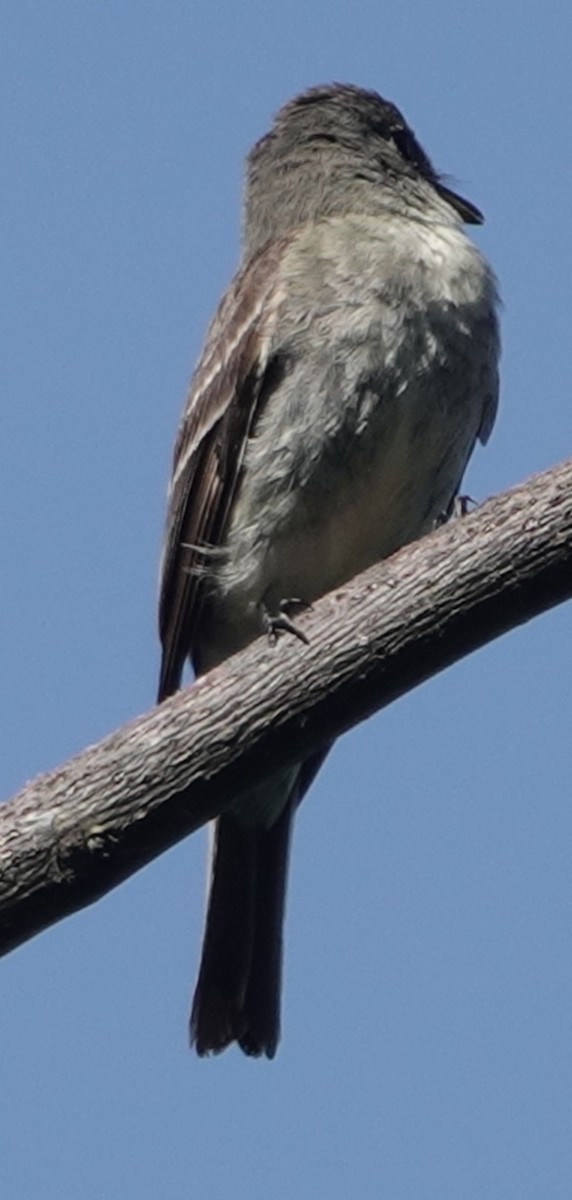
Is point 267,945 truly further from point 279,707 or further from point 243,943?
point 279,707

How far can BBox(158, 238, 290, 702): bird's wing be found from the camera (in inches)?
255

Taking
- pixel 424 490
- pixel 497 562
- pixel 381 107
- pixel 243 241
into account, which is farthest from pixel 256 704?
pixel 381 107

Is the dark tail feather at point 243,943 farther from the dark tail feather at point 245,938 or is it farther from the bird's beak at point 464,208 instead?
the bird's beak at point 464,208

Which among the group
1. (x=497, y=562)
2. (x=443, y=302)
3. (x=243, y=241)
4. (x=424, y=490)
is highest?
(x=243, y=241)

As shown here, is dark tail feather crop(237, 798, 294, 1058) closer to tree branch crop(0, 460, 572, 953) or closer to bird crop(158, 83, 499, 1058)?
bird crop(158, 83, 499, 1058)

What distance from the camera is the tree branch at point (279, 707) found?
4.45m

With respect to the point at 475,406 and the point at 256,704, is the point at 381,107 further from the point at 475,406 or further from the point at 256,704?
the point at 256,704

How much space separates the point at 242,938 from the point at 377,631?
2341 mm

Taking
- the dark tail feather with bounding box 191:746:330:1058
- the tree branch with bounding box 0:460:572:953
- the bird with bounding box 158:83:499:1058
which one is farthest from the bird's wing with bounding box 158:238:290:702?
the tree branch with bounding box 0:460:572:953

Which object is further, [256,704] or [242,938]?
[242,938]

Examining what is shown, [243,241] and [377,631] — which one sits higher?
[243,241]

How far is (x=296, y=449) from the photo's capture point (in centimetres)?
631

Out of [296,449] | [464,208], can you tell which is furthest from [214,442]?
[464,208]

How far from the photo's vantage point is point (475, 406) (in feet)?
21.4
